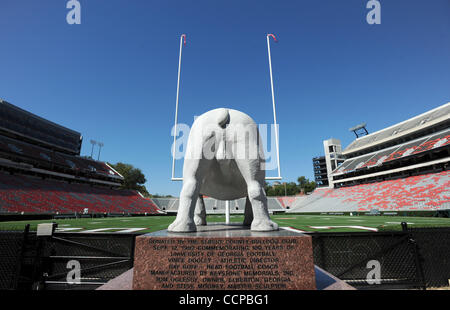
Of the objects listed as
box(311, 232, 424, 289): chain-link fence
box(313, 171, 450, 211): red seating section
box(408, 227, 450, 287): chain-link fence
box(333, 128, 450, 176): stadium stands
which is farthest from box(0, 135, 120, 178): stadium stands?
→ box(333, 128, 450, 176): stadium stands

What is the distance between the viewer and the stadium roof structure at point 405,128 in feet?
113

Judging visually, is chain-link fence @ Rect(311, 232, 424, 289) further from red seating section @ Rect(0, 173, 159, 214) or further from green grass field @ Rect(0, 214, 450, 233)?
red seating section @ Rect(0, 173, 159, 214)

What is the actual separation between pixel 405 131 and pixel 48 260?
50.5m

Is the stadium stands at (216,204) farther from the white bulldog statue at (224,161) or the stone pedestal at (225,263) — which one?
the stone pedestal at (225,263)

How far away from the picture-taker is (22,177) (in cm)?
2981

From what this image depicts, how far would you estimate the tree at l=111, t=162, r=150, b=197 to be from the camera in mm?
57969

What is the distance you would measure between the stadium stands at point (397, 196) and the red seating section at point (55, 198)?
35.2 meters

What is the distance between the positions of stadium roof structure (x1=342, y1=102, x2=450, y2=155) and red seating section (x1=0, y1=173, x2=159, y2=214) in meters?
48.5

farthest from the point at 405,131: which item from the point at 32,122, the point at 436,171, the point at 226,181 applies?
the point at 32,122

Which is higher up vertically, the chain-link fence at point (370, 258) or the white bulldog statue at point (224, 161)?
the white bulldog statue at point (224, 161)

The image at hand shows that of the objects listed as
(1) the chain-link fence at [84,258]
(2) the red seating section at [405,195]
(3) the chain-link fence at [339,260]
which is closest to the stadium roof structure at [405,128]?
(2) the red seating section at [405,195]

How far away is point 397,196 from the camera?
28344 mm

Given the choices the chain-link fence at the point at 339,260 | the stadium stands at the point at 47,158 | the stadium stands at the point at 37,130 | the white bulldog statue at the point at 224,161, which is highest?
the stadium stands at the point at 37,130
